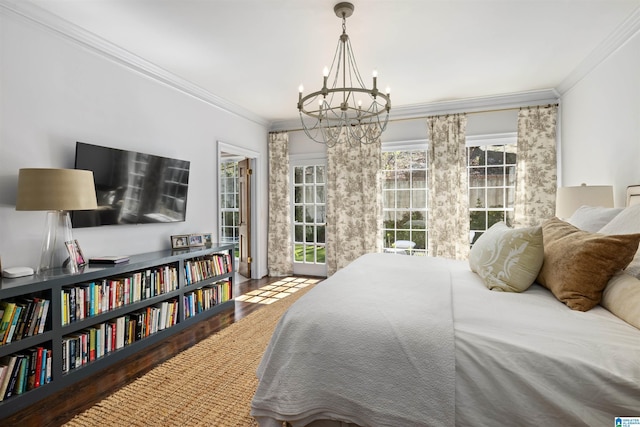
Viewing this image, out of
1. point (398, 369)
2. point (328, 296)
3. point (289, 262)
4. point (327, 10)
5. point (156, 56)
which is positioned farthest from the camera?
point (289, 262)

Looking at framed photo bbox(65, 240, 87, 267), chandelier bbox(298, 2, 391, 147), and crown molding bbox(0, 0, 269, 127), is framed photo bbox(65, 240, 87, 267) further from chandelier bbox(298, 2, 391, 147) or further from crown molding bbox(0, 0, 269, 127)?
chandelier bbox(298, 2, 391, 147)

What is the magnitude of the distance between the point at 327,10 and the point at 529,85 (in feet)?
9.61

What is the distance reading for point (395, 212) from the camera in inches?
198

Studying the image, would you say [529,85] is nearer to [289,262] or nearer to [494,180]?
[494,180]

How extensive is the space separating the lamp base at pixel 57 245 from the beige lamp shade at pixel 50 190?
8.8 inches

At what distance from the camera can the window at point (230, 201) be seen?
6516 millimetres

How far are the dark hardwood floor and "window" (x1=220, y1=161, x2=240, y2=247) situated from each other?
3.27 m

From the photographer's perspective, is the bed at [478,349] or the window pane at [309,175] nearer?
the bed at [478,349]

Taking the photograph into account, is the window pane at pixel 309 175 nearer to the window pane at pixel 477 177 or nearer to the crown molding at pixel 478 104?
the crown molding at pixel 478 104

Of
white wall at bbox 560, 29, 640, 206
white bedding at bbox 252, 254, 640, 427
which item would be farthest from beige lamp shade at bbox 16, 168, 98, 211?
white wall at bbox 560, 29, 640, 206

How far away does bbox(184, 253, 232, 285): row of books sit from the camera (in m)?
3.37

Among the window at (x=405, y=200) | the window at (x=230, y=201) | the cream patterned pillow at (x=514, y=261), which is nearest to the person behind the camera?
the cream patterned pillow at (x=514, y=261)

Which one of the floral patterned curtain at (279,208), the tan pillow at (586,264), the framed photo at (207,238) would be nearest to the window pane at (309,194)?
the floral patterned curtain at (279,208)

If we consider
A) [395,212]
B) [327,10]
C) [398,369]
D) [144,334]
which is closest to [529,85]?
[395,212]
